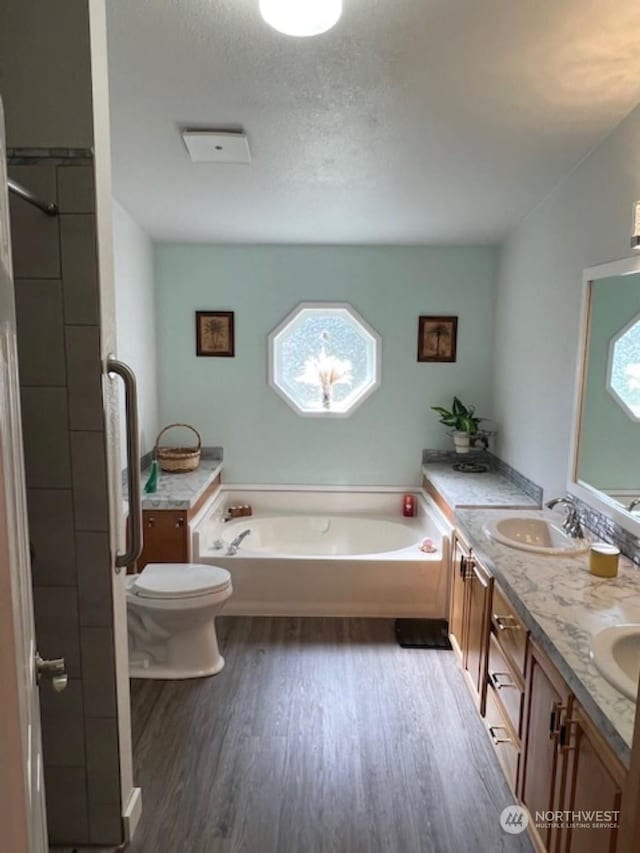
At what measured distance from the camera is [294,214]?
3303 millimetres

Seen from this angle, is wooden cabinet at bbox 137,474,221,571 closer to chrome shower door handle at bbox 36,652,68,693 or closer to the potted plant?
the potted plant

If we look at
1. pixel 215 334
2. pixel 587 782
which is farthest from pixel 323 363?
pixel 587 782

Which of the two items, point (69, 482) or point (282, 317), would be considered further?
point (282, 317)

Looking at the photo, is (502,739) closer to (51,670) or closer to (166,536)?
(51,670)

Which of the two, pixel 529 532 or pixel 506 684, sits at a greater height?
pixel 529 532

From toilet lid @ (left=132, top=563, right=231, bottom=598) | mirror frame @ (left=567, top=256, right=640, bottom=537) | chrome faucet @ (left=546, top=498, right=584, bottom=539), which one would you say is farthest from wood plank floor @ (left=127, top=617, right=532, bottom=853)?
mirror frame @ (left=567, top=256, right=640, bottom=537)

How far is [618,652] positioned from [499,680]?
73 centimetres

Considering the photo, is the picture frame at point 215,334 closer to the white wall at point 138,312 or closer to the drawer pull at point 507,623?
the white wall at point 138,312

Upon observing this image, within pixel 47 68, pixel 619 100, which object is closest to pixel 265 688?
pixel 47 68

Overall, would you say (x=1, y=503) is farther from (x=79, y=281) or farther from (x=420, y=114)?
(x=420, y=114)

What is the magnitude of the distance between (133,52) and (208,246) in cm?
218

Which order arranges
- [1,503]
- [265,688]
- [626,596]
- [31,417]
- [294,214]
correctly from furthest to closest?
1. [294,214]
2. [265,688]
3. [626,596]
4. [31,417]
5. [1,503]

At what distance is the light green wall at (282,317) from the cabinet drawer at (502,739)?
212cm

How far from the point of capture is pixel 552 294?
2840mm
